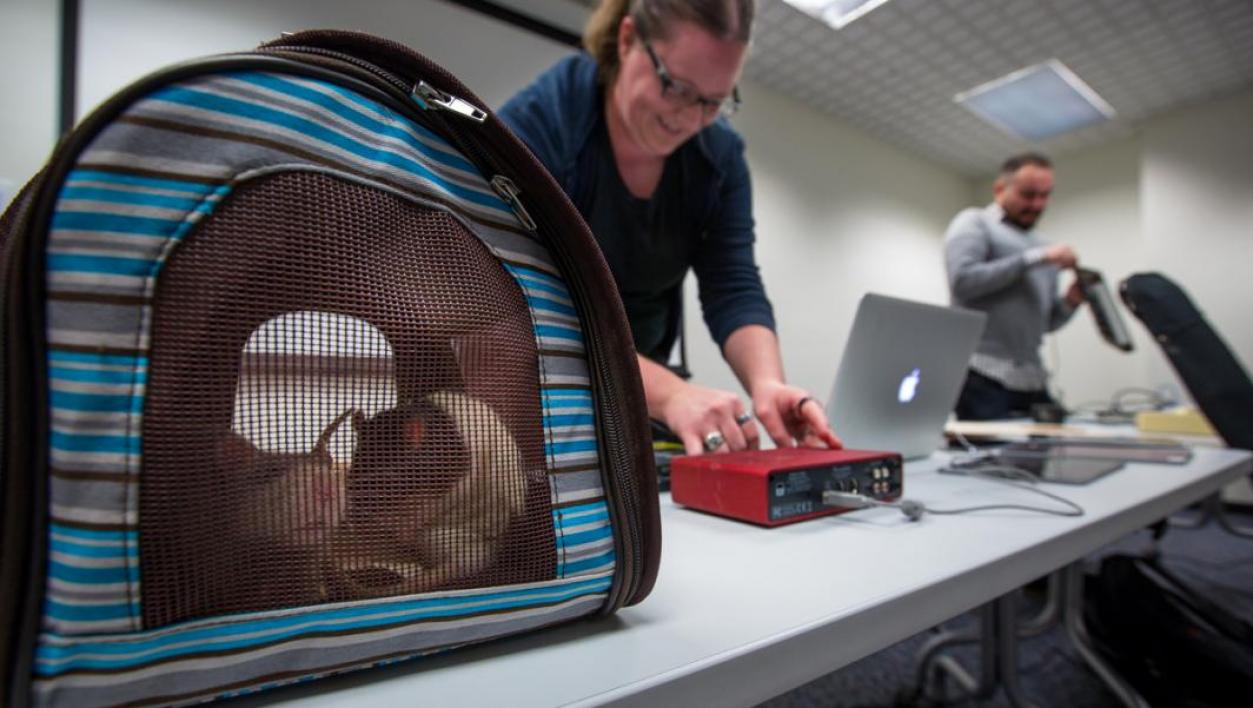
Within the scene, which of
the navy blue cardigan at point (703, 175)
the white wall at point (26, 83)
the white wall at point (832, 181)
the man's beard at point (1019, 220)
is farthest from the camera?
the man's beard at point (1019, 220)

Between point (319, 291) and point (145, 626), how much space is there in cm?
13

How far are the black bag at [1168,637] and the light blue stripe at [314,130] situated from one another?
119 centimetres

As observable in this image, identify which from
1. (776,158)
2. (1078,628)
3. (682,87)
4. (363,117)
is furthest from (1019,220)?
(363,117)

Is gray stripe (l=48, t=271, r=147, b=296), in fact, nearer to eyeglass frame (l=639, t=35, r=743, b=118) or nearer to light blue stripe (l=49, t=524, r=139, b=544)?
light blue stripe (l=49, t=524, r=139, b=544)

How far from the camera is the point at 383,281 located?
245 millimetres

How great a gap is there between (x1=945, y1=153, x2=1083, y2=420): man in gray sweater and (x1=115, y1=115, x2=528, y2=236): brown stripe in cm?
198

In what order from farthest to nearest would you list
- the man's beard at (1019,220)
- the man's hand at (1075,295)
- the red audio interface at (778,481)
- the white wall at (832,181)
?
the man's beard at (1019,220) → the man's hand at (1075,295) → the white wall at (832,181) → the red audio interface at (778,481)

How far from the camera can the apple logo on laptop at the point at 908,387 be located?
821 mm

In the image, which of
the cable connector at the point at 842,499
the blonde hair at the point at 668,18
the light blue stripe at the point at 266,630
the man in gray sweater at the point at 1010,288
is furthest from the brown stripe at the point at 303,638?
the man in gray sweater at the point at 1010,288

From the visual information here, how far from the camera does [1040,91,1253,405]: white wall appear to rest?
3.15 m

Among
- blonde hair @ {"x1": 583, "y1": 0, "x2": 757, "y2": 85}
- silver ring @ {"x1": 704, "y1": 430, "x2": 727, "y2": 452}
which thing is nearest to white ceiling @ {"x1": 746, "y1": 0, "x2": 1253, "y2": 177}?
blonde hair @ {"x1": 583, "y1": 0, "x2": 757, "y2": 85}

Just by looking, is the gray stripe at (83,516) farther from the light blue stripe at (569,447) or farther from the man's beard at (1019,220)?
the man's beard at (1019,220)

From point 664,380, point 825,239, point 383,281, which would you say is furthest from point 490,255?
point 825,239

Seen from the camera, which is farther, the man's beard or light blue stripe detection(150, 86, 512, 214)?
the man's beard
